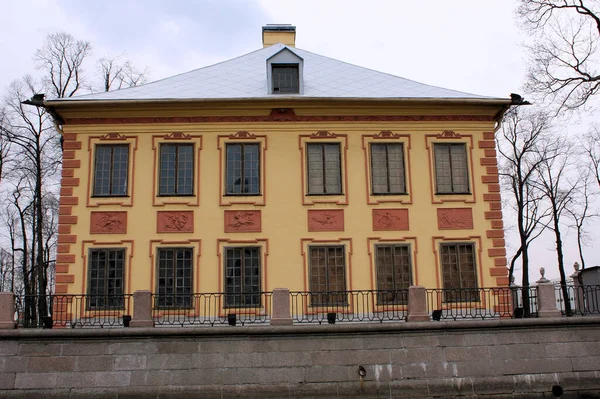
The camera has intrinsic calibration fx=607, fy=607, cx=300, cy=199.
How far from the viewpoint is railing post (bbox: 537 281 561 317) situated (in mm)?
14977

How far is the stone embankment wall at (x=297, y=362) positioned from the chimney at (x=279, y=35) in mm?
15058

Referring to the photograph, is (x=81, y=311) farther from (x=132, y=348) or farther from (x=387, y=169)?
(x=387, y=169)

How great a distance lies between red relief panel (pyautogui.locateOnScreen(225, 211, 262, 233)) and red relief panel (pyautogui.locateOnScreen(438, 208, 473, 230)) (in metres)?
5.53

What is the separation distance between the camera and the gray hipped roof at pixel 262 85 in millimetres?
18844

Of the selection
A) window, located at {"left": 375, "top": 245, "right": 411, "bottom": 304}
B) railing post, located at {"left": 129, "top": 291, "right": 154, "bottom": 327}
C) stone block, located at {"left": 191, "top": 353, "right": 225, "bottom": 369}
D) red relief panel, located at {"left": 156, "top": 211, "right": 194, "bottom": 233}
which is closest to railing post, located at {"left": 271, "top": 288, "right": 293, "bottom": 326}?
stone block, located at {"left": 191, "top": 353, "right": 225, "bottom": 369}

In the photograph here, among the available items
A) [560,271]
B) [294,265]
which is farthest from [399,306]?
[560,271]

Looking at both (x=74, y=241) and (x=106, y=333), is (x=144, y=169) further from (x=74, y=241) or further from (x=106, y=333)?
(x=106, y=333)

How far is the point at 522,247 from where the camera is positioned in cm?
3198

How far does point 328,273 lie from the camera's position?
59.1 feet

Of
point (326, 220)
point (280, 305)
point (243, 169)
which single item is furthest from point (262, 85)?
point (280, 305)

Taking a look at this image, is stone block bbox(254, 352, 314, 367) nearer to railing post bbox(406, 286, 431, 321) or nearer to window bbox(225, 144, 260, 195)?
railing post bbox(406, 286, 431, 321)

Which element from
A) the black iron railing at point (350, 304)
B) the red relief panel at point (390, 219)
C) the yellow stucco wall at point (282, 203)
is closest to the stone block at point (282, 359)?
the black iron railing at point (350, 304)

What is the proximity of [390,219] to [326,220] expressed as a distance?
1.95 m

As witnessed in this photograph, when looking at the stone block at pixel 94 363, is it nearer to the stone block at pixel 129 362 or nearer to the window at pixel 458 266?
the stone block at pixel 129 362
